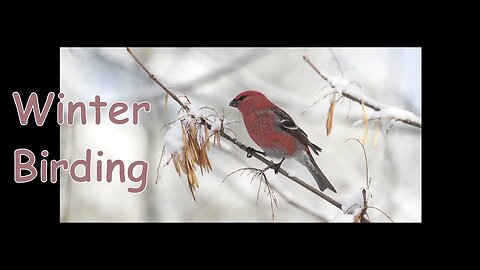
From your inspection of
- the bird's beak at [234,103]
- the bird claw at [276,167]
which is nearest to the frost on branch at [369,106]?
the bird claw at [276,167]

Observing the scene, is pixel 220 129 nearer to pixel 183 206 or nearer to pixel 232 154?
pixel 232 154

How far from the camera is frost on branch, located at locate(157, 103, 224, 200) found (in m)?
2.43

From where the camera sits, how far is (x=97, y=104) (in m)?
2.80

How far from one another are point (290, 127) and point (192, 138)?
0.50m

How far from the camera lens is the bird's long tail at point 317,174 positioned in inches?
108

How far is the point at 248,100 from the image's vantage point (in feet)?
8.96

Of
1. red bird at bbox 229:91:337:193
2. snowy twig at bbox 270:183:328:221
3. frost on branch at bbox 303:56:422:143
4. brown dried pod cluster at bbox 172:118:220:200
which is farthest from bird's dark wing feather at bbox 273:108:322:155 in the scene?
brown dried pod cluster at bbox 172:118:220:200

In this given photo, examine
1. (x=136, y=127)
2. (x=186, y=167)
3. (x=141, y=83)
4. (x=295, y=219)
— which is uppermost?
(x=141, y=83)

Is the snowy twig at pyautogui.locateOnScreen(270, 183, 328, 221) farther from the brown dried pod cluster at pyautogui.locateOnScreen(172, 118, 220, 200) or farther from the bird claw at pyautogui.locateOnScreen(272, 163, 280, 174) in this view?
the brown dried pod cluster at pyautogui.locateOnScreen(172, 118, 220, 200)

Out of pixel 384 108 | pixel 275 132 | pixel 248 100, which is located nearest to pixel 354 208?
pixel 384 108

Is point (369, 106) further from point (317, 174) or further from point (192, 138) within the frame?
point (192, 138)

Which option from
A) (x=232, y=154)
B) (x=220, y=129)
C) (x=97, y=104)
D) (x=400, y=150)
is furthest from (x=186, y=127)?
(x=400, y=150)

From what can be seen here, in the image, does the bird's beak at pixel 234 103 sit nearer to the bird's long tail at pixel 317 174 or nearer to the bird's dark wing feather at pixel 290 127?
the bird's dark wing feather at pixel 290 127

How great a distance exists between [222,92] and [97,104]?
55 centimetres
